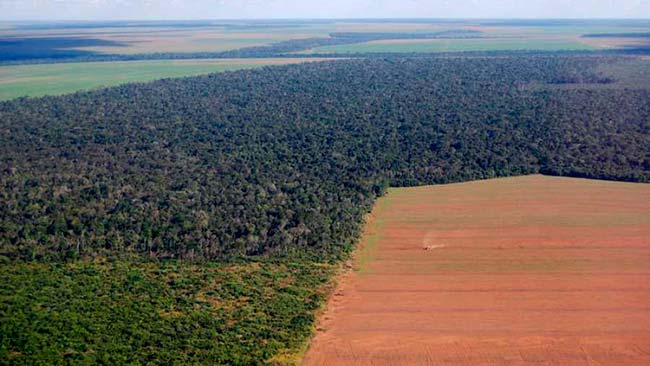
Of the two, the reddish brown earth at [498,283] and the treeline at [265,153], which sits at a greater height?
the treeline at [265,153]

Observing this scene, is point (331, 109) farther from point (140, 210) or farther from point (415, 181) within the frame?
point (140, 210)

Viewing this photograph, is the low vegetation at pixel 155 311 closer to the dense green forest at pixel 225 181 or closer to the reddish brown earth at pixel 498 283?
the dense green forest at pixel 225 181

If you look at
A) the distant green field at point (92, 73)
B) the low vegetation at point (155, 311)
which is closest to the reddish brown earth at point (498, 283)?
the low vegetation at point (155, 311)

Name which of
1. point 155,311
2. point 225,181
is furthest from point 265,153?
point 155,311

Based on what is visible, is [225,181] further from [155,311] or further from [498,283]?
[498,283]

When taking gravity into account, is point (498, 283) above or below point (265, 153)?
below

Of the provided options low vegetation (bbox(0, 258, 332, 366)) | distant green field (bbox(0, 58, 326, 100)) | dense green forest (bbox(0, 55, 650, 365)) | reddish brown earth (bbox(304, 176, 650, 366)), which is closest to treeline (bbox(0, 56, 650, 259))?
dense green forest (bbox(0, 55, 650, 365))

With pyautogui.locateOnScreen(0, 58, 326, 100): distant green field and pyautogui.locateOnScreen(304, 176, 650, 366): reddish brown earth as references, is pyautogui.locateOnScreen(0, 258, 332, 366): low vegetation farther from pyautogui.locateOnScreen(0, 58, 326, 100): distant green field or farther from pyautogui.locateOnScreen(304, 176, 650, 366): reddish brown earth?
pyautogui.locateOnScreen(0, 58, 326, 100): distant green field
